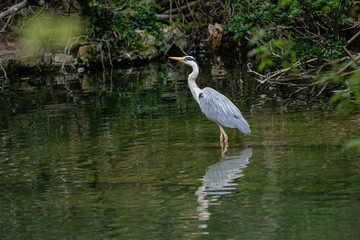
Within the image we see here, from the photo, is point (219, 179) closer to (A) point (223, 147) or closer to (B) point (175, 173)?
(B) point (175, 173)

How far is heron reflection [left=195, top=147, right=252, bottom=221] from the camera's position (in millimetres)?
5785

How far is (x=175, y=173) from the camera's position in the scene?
6.98 meters

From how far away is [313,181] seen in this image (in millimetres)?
6246

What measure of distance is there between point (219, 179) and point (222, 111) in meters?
2.13

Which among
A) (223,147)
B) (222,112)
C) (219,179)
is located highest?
(222,112)

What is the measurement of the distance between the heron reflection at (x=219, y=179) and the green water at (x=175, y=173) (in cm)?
1

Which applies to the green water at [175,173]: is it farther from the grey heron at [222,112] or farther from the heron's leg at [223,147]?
the grey heron at [222,112]

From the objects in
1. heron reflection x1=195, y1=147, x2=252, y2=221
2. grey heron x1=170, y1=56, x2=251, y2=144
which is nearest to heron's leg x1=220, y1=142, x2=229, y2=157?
grey heron x1=170, y1=56, x2=251, y2=144

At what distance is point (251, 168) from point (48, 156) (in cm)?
289

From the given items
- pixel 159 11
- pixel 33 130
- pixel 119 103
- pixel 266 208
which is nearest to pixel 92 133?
pixel 33 130

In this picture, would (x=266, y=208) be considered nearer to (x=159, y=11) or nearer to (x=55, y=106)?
(x=55, y=106)

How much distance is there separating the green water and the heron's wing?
27cm

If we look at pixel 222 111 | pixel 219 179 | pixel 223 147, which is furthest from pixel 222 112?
pixel 219 179

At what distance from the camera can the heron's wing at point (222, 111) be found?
27.6 ft
